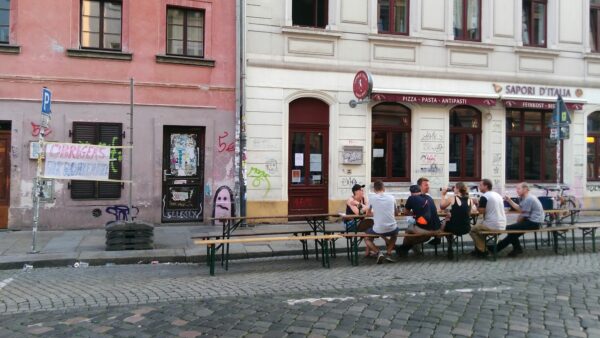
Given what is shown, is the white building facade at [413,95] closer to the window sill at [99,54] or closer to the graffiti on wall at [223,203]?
the graffiti on wall at [223,203]

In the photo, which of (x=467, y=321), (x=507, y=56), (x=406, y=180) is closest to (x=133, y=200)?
(x=406, y=180)

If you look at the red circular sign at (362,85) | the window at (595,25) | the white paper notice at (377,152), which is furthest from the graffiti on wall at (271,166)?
the window at (595,25)

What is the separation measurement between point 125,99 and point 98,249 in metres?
4.43

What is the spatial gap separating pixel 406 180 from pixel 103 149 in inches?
342

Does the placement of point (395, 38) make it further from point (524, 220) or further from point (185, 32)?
point (524, 220)

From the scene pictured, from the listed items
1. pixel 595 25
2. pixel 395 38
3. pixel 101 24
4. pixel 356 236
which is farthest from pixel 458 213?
pixel 595 25

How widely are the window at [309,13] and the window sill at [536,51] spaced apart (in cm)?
622

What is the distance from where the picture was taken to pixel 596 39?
17.8m

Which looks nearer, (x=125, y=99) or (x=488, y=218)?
(x=488, y=218)

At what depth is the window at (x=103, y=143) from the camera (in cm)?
1305

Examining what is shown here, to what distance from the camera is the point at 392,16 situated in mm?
15672

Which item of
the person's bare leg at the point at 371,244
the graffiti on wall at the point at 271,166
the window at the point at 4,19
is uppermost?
the window at the point at 4,19

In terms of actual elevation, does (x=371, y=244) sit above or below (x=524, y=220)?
below

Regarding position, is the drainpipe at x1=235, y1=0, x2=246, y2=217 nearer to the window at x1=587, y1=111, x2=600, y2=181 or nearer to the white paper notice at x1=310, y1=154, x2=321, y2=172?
the white paper notice at x1=310, y1=154, x2=321, y2=172
